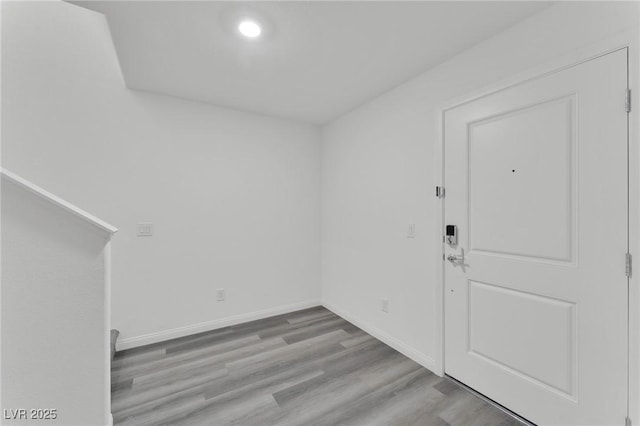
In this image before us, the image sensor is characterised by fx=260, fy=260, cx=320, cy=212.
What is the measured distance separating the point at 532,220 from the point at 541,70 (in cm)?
90

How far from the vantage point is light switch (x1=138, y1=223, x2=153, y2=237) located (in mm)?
2623

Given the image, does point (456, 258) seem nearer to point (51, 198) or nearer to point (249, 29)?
point (249, 29)

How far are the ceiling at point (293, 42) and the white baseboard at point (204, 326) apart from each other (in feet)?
8.18

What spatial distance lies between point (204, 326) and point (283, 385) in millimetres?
1362

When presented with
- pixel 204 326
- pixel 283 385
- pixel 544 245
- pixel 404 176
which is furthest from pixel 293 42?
pixel 204 326

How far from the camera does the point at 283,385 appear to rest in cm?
200

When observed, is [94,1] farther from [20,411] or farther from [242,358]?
[242,358]

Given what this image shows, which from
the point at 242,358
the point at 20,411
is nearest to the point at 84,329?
the point at 20,411

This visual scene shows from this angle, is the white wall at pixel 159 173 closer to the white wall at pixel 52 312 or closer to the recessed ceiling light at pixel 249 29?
the recessed ceiling light at pixel 249 29

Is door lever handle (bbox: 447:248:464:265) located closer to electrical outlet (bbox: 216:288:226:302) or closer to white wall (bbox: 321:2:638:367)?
white wall (bbox: 321:2:638:367)

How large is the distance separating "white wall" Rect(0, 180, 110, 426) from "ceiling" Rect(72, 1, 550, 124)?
131cm

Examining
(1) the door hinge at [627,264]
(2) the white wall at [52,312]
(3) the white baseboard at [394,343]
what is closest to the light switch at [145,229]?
(2) the white wall at [52,312]

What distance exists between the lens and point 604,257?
4.43ft

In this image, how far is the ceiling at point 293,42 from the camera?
5.16 ft
